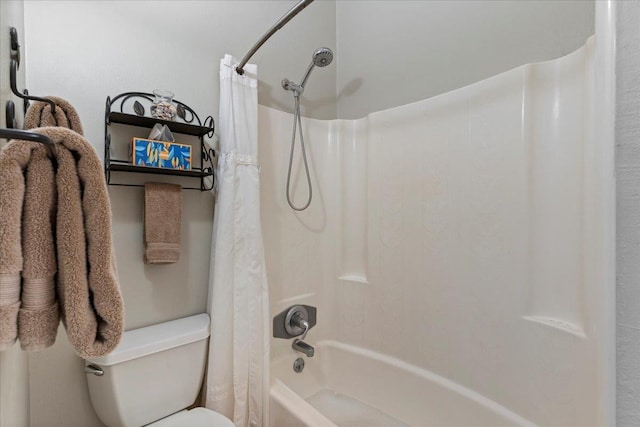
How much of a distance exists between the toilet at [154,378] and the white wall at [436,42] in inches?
61.3

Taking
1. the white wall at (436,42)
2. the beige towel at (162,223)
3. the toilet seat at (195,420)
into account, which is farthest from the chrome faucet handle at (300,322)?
the white wall at (436,42)

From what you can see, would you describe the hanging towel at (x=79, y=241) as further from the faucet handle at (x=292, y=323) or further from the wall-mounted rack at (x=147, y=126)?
the faucet handle at (x=292, y=323)

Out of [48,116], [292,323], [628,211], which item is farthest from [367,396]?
[48,116]

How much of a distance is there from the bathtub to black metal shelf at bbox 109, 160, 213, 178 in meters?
1.02

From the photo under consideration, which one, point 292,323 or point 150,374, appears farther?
point 292,323

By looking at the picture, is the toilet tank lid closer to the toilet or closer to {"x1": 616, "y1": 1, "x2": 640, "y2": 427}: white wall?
the toilet

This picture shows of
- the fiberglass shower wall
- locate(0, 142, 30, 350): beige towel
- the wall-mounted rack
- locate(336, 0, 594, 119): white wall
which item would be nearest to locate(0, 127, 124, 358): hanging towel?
locate(0, 142, 30, 350): beige towel

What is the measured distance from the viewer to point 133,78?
120 cm

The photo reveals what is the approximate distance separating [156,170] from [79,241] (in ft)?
2.60

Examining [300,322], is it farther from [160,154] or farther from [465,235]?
[160,154]

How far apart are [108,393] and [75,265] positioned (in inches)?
33.9

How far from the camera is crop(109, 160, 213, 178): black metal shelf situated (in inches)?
43.2

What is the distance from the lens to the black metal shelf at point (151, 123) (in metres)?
1.11

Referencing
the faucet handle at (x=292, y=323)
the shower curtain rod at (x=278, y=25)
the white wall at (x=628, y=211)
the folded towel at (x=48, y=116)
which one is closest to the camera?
the white wall at (x=628, y=211)
